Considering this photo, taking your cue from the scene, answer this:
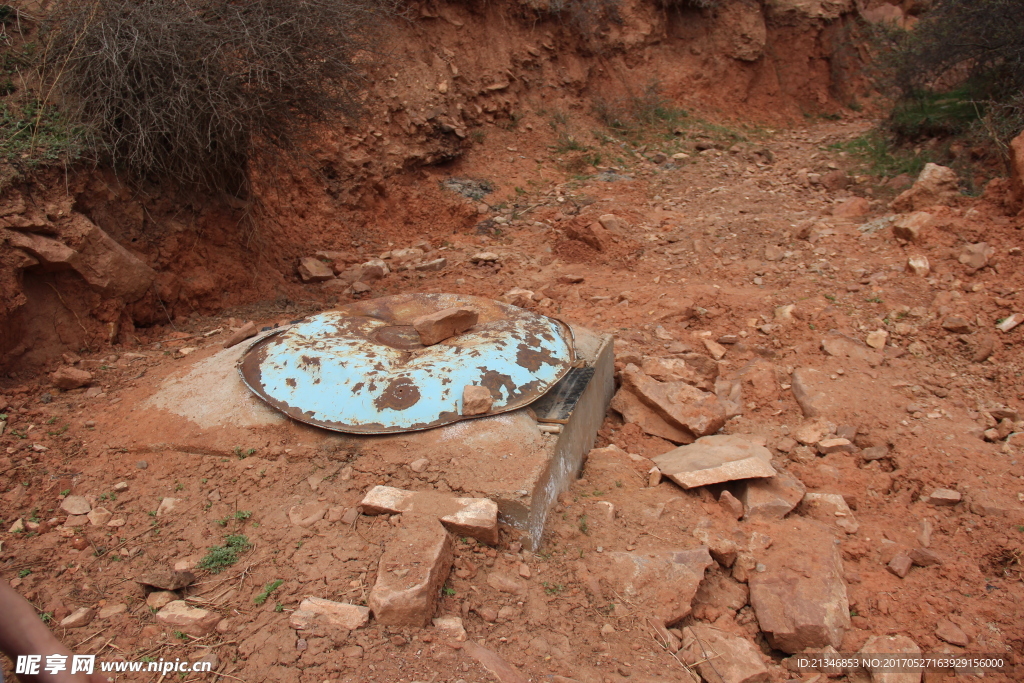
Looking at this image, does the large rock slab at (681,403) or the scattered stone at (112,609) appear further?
the large rock slab at (681,403)

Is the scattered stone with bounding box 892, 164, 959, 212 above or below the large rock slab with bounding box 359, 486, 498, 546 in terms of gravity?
above

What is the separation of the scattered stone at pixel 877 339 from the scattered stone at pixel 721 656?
2661mm

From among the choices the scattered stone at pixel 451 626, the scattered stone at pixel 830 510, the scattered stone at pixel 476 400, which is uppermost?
the scattered stone at pixel 476 400

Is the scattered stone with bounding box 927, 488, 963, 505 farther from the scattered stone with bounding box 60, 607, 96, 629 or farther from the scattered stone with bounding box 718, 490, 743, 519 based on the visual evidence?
the scattered stone with bounding box 60, 607, 96, 629

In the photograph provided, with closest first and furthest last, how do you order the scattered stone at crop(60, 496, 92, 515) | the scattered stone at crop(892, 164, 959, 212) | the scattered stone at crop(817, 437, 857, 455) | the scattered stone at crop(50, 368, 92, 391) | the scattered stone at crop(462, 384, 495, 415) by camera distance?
1. the scattered stone at crop(60, 496, 92, 515)
2. the scattered stone at crop(462, 384, 495, 415)
3. the scattered stone at crop(50, 368, 92, 391)
4. the scattered stone at crop(817, 437, 857, 455)
5. the scattered stone at crop(892, 164, 959, 212)

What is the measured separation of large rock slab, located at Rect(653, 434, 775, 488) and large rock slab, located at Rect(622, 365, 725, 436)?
0.13m

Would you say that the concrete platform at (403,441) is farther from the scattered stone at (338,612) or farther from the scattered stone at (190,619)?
the scattered stone at (190,619)

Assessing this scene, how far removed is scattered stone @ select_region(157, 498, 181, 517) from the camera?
228cm

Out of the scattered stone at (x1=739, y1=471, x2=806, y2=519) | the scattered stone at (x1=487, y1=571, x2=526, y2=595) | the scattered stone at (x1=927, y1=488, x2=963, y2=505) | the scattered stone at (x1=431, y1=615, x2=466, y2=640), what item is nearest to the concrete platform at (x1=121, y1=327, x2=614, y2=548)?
the scattered stone at (x1=487, y1=571, x2=526, y2=595)

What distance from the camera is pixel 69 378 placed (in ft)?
10.2

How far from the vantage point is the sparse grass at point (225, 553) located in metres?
2.06

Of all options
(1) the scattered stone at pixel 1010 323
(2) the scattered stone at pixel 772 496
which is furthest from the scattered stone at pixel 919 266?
(2) the scattered stone at pixel 772 496

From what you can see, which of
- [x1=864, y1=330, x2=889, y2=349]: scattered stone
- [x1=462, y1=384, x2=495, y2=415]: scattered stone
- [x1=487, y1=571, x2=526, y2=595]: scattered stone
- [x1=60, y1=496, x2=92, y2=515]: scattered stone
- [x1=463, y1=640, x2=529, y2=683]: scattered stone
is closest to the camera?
[x1=463, y1=640, x2=529, y2=683]: scattered stone

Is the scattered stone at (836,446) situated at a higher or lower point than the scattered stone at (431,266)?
lower
